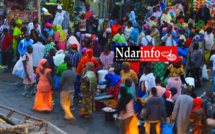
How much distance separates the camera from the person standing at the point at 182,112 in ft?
31.8

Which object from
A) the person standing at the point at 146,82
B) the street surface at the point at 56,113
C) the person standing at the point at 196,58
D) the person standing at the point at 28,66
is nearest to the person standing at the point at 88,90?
the street surface at the point at 56,113

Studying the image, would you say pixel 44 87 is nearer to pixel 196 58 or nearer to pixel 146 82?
pixel 146 82

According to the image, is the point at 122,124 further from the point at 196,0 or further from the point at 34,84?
the point at 196,0

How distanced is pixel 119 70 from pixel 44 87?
2262 mm

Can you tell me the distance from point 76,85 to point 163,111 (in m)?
4.25

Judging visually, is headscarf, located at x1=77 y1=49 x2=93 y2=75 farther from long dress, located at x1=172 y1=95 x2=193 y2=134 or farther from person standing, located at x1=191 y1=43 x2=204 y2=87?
person standing, located at x1=191 y1=43 x2=204 y2=87

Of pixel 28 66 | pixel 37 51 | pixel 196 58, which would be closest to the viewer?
pixel 28 66

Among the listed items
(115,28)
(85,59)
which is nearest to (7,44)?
(115,28)

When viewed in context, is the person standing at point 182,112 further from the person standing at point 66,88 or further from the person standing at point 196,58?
the person standing at point 196,58

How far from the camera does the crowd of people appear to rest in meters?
9.52

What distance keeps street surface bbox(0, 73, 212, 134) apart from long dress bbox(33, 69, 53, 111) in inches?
6.9

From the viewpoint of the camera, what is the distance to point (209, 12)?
2120cm

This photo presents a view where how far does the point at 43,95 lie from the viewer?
455 inches

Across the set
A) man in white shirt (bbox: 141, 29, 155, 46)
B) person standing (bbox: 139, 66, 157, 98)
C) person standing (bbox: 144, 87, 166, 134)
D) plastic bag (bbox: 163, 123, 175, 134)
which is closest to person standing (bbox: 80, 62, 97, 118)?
person standing (bbox: 139, 66, 157, 98)
